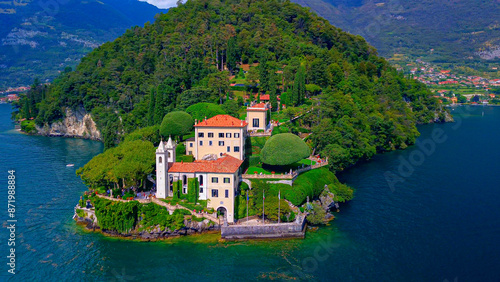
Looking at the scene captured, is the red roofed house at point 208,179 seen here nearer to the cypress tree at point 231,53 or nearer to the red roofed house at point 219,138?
the red roofed house at point 219,138

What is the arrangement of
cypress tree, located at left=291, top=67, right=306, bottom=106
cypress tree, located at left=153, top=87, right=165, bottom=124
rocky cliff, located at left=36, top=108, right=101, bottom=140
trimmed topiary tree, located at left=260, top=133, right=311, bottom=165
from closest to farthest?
trimmed topiary tree, located at left=260, top=133, right=311, bottom=165
cypress tree, located at left=153, top=87, right=165, bottom=124
cypress tree, located at left=291, top=67, right=306, bottom=106
rocky cliff, located at left=36, top=108, right=101, bottom=140

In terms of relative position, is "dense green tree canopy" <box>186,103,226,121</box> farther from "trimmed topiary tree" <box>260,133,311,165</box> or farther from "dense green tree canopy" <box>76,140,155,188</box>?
"trimmed topiary tree" <box>260,133,311,165</box>

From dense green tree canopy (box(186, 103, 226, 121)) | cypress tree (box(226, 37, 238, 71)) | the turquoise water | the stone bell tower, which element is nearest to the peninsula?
the stone bell tower

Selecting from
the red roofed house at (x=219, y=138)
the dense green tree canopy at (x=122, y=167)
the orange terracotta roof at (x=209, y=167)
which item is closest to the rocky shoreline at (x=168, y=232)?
the orange terracotta roof at (x=209, y=167)

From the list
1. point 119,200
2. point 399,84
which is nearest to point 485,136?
point 399,84

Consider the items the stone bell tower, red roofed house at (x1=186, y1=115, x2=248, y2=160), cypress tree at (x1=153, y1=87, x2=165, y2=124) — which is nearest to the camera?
the stone bell tower

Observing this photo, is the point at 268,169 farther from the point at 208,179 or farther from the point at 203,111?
the point at 203,111
